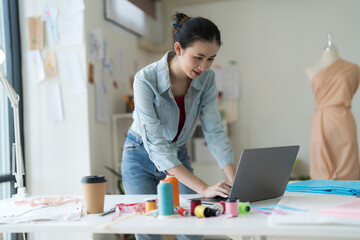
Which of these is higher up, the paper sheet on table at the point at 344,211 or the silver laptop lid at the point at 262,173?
the silver laptop lid at the point at 262,173

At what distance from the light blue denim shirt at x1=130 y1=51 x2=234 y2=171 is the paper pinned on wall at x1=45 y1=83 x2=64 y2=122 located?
1236mm

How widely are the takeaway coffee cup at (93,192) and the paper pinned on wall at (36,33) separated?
1.85 meters

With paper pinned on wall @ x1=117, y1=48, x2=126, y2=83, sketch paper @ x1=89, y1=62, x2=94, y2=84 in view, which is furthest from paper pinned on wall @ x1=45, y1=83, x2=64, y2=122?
paper pinned on wall @ x1=117, y1=48, x2=126, y2=83

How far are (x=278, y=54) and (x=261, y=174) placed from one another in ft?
9.21

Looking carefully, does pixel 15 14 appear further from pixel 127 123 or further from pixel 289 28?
pixel 289 28

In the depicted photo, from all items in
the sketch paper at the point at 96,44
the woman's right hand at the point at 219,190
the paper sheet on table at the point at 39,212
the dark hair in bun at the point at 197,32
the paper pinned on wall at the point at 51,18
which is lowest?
the paper sheet on table at the point at 39,212

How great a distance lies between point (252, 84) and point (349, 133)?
130 cm

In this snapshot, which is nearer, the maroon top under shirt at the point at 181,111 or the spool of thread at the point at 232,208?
the spool of thread at the point at 232,208

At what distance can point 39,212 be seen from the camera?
1448mm

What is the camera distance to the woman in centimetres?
159

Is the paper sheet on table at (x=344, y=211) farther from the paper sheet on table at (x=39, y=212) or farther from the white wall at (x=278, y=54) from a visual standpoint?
the white wall at (x=278, y=54)

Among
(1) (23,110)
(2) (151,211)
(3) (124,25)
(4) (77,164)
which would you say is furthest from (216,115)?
(3) (124,25)

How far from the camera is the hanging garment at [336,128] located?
296 cm

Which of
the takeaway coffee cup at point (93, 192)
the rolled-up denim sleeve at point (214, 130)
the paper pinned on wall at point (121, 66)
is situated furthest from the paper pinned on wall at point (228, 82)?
the takeaway coffee cup at point (93, 192)
